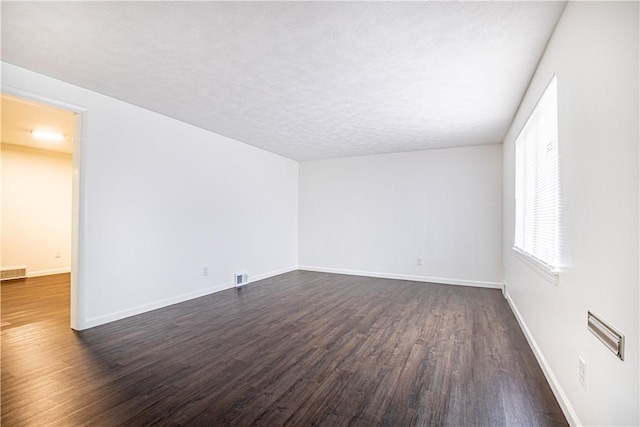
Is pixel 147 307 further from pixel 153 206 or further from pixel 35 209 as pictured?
pixel 35 209

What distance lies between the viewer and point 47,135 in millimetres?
4941

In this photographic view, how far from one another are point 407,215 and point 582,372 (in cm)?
430

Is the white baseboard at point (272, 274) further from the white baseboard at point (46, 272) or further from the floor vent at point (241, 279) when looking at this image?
the white baseboard at point (46, 272)

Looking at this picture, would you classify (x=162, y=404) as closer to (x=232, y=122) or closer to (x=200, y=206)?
(x=200, y=206)

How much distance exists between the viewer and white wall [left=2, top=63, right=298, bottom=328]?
3.13 m

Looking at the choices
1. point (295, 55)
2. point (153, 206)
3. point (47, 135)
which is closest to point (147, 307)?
point (153, 206)

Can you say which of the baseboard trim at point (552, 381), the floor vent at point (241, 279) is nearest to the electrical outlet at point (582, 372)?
the baseboard trim at point (552, 381)

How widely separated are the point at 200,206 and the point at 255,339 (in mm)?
2313

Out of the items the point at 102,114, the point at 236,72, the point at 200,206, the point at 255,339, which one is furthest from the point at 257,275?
the point at 236,72

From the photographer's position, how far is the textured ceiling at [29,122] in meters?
3.64

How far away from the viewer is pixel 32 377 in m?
2.17

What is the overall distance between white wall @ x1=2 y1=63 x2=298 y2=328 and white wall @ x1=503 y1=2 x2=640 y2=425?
13.3 feet

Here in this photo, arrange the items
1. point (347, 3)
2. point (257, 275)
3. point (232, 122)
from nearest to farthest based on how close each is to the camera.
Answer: point (347, 3) → point (232, 122) → point (257, 275)

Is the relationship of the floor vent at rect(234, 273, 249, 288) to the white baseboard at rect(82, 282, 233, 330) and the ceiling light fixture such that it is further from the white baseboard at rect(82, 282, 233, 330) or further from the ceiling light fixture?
the ceiling light fixture
